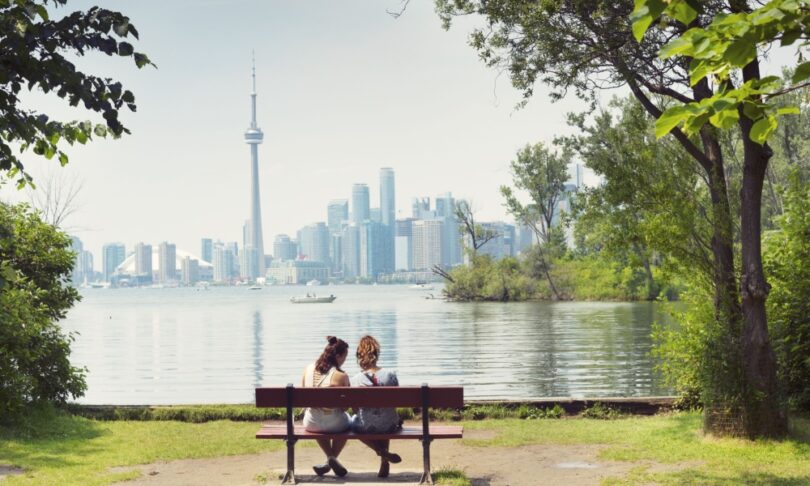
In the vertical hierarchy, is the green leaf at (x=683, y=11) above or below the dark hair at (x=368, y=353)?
above

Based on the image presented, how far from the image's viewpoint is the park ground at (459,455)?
8598mm

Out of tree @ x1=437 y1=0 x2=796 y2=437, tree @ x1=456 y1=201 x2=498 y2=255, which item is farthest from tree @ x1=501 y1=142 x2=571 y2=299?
tree @ x1=437 y1=0 x2=796 y2=437

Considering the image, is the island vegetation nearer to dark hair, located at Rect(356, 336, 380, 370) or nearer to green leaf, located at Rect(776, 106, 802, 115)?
dark hair, located at Rect(356, 336, 380, 370)

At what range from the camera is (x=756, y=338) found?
9.68 m

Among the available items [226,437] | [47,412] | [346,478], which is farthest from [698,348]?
[47,412]

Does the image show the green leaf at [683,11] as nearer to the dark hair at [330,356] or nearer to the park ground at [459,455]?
the park ground at [459,455]

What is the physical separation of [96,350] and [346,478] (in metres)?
36.7

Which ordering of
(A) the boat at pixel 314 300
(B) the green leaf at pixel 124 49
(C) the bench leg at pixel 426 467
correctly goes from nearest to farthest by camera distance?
1. (B) the green leaf at pixel 124 49
2. (C) the bench leg at pixel 426 467
3. (A) the boat at pixel 314 300

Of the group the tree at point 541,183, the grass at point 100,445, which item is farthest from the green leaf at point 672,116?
the tree at point 541,183

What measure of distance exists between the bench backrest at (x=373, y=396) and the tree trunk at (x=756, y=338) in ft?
10.8

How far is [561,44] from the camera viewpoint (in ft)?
39.1

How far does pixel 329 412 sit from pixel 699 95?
5.42 m

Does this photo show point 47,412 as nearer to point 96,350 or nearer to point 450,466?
point 450,466

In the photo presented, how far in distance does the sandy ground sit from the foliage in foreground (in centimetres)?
292
